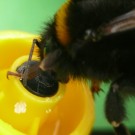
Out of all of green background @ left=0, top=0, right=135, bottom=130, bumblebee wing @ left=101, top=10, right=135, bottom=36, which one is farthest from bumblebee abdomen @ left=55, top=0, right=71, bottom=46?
green background @ left=0, top=0, right=135, bottom=130

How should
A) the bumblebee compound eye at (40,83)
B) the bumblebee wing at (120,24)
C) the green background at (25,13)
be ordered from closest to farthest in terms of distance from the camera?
the bumblebee wing at (120,24)
the bumblebee compound eye at (40,83)
the green background at (25,13)

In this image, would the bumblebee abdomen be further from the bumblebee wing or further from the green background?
the green background

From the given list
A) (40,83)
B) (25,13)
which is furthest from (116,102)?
(25,13)

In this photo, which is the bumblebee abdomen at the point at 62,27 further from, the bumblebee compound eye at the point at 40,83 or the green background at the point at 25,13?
the green background at the point at 25,13

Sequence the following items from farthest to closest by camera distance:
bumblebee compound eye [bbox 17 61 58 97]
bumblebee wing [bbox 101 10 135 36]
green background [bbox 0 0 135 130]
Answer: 1. green background [bbox 0 0 135 130]
2. bumblebee compound eye [bbox 17 61 58 97]
3. bumblebee wing [bbox 101 10 135 36]

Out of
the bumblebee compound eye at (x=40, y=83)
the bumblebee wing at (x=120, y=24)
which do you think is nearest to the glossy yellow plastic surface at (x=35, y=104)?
the bumblebee compound eye at (x=40, y=83)

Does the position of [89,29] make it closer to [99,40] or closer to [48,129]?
[99,40]

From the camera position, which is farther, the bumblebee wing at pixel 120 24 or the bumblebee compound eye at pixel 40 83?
the bumblebee compound eye at pixel 40 83
